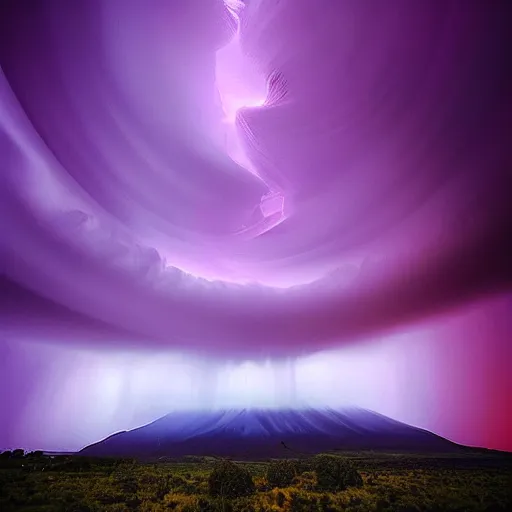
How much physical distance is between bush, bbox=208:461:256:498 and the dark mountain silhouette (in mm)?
36317

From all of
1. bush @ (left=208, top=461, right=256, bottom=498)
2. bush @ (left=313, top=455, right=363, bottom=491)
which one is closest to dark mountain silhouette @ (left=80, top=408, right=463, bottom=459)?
bush @ (left=313, top=455, right=363, bottom=491)

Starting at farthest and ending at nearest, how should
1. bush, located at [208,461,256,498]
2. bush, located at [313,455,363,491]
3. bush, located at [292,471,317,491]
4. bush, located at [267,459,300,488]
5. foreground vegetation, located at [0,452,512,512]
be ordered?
bush, located at [267,459,300,488], bush, located at [313,455,363,491], bush, located at [292,471,317,491], bush, located at [208,461,256,498], foreground vegetation, located at [0,452,512,512]

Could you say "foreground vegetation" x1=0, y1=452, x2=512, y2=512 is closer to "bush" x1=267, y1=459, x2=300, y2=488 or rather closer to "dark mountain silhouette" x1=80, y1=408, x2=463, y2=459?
"bush" x1=267, y1=459, x2=300, y2=488

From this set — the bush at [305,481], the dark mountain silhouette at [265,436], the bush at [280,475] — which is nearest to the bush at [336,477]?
the bush at [305,481]

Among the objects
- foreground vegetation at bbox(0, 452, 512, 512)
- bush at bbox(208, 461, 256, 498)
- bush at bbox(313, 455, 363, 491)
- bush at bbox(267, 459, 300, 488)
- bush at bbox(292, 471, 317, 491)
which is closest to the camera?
foreground vegetation at bbox(0, 452, 512, 512)

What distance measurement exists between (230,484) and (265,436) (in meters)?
77.1

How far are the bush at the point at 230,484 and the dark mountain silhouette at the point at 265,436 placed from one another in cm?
3632

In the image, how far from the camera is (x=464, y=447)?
77.6 meters

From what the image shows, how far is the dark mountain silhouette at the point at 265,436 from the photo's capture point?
213ft

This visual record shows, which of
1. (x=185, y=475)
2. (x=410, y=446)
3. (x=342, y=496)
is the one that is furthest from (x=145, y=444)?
(x=342, y=496)

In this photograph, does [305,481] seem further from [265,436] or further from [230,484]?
[265,436]

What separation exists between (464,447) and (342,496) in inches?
2960

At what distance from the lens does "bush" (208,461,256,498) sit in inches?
851

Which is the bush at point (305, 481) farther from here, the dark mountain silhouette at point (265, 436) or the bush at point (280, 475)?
the dark mountain silhouette at point (265, 436)
